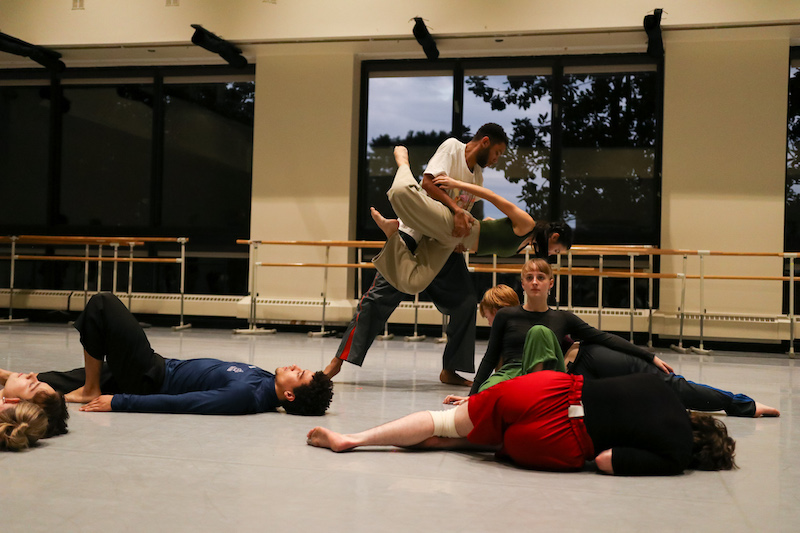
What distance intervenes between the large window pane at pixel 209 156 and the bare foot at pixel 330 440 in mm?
5986

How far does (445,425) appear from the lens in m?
2.39

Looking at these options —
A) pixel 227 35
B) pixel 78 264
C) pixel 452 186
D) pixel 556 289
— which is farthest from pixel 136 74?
pixel 452 186

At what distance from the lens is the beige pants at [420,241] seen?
3.18 m

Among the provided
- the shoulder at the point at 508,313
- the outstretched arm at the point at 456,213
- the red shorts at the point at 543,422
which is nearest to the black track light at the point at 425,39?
the outstretched arm at the point at 456,213

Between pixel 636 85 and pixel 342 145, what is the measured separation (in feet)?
10.6

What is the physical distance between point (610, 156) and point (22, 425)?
6.44 m

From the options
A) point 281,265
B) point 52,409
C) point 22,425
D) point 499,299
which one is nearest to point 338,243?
point 281,265

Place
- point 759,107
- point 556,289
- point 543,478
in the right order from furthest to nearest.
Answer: point 556,289
point 759,107
point 543,478

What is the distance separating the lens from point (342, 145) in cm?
760

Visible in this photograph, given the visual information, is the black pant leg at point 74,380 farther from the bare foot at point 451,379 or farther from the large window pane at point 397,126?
the large window pane at point 397,126

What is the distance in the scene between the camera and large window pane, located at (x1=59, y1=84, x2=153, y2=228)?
847 cm

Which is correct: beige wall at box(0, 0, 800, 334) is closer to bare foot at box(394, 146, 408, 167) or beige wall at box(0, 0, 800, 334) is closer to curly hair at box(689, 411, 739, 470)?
bare foot at box(394, 146, 408, 167)

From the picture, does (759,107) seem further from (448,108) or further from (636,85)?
(448,108)

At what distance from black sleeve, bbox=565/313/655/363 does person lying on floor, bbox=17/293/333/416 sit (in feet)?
3.60
